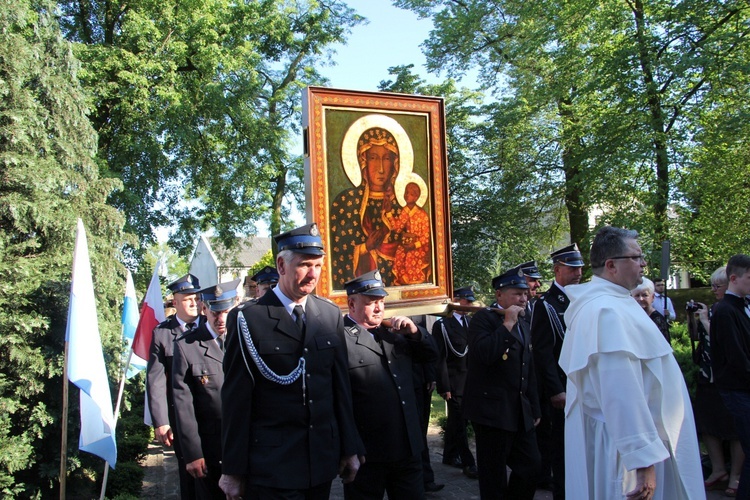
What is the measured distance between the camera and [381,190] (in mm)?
5723

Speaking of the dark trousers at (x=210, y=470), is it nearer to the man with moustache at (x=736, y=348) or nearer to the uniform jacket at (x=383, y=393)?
the uniform jacket at (x=383, y=393)

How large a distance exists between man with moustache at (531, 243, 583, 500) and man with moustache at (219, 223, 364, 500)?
94.8 inches

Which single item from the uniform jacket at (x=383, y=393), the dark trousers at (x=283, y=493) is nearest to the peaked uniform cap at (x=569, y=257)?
the uniform jacket at (x=383, y=393)

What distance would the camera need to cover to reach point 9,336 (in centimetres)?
609

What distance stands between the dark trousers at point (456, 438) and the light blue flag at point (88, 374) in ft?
12.2

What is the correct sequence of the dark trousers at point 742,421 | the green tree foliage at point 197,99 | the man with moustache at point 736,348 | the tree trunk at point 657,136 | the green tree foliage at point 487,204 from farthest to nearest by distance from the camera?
the green tree foliage at point 487,204
the green tree foliage at point 197,99
the tree trunk at point 657,136
the man with moustache at point 736,348
the dark trousers at point 742,421

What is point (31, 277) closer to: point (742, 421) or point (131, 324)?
point (131, 324)

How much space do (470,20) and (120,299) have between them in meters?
15.4

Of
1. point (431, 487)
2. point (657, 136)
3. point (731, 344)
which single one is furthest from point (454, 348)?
point (657, 136)

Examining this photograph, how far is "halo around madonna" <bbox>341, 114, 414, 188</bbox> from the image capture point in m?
5.55

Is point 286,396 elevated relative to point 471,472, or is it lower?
elevated

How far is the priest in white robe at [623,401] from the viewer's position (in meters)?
3.03

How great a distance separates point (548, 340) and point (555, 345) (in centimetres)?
8

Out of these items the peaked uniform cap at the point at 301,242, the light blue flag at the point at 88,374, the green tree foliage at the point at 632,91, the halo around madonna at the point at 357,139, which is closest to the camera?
the peaked uniform cap at the point at 301,242
